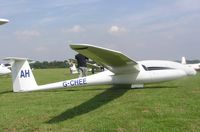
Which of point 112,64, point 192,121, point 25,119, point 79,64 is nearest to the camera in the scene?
point 192,121

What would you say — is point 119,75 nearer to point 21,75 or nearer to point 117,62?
point 117,62

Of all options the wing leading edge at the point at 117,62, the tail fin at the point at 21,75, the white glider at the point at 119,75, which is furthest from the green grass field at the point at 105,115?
the white glider at the point at 119,75

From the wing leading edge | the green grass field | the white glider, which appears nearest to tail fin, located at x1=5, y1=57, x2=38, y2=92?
the white glider

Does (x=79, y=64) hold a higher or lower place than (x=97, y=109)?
higher

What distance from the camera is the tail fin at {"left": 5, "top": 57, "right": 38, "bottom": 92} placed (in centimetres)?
1307

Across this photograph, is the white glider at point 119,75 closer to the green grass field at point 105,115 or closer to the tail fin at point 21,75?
the tail fin at point 21,75

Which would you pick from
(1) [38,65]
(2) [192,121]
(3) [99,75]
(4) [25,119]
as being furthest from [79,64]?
(1) [38,65]

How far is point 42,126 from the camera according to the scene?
6617mm

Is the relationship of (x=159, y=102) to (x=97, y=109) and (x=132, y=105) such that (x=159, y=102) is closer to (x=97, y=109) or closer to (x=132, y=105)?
(x=132, y=105)

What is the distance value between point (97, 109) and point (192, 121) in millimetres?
2530

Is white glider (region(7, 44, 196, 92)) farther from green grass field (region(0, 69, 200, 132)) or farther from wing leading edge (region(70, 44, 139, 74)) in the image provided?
green grass field (region(0, 69, 200, 132))

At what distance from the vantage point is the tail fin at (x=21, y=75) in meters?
13.1

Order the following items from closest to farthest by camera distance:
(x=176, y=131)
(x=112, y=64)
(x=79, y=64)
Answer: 1. (x=176, y=131)
2. (x=112, y=64)
3. (x=79, y=64)

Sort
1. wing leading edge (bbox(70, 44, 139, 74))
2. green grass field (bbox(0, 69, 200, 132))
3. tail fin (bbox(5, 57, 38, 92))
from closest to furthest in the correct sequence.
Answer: green grass field (bbox(0, 69, 200, 132)) → wing leading edge (bbox(70, 44, 139, 74)) → tail fin (bbox(5, 57, 38, 92))
